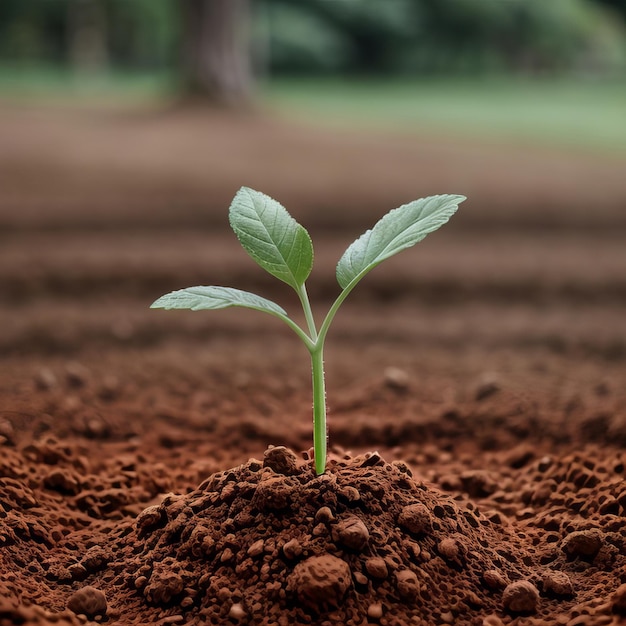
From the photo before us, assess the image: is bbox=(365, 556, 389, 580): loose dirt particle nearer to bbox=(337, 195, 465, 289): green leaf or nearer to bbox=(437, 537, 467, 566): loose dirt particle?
bbox=(437, 537, 467, 566): loose dirt particle

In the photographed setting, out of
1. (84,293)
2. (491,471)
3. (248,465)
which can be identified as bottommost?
(84,293)

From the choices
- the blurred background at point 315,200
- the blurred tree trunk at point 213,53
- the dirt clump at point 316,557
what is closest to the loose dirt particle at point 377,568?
the dirt clump at point 316,557

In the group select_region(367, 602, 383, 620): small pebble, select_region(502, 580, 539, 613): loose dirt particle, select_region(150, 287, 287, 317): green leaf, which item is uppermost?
select_region(150, 287, 287, 317): green leaf

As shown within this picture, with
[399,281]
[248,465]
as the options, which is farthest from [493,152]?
[248,465]

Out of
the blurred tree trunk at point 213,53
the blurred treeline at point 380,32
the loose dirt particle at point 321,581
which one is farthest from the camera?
the blurred treeline at point 380,32

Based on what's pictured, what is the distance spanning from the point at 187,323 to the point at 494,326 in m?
1.24

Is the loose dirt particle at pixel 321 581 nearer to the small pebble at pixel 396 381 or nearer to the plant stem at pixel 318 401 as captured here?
the plant stem at pixel 318 401

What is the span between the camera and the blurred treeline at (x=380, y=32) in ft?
44.8

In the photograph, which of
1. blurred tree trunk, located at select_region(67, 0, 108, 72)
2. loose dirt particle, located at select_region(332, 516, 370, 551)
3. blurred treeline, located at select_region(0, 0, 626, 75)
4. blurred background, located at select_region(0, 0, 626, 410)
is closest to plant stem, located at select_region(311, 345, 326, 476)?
loose dirt particle, located at select_region(332, 516, 370, 551)

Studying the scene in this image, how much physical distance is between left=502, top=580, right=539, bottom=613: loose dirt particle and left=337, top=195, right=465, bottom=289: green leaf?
1.63ft

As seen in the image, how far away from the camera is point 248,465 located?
4.16 feet

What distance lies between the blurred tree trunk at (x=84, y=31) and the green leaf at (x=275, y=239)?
15089 millimetres

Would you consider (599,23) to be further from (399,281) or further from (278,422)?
(278,422)

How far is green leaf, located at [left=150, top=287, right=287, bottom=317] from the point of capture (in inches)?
42.1
